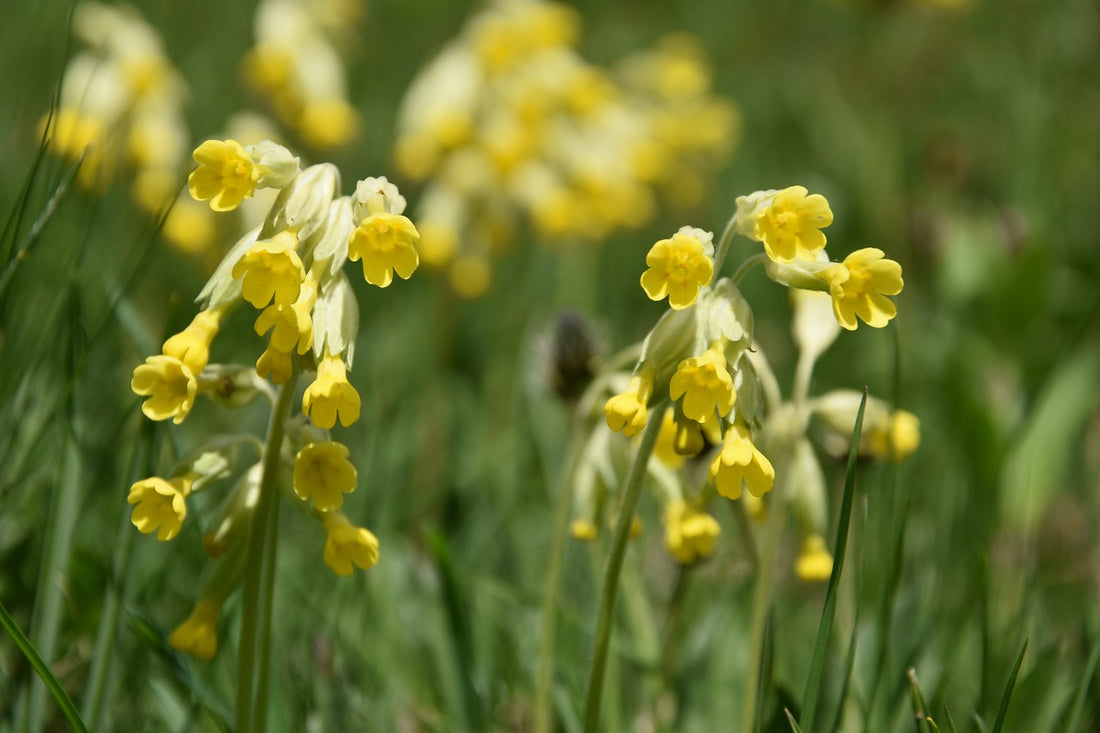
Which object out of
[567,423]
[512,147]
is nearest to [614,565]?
[567,423]

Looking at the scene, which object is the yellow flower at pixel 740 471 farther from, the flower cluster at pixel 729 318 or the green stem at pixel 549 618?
the green stem at pixel 549 618

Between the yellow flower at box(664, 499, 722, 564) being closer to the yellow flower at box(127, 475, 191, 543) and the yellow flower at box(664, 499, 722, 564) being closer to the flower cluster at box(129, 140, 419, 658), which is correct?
the flower cluster at box(129, 140, 419, 658)

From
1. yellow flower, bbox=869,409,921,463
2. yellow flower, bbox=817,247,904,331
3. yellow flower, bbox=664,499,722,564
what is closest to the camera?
yellow flower, bbox=817,247,904,331

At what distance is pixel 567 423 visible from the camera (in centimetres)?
342

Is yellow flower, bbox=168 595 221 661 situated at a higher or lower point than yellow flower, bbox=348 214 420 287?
lower

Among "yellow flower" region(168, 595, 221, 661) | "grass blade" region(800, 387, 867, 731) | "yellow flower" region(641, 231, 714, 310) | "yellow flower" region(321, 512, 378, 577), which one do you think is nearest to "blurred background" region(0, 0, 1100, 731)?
"yellow flower" region(168, 595, 221, 661)

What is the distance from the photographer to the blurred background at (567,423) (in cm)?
192

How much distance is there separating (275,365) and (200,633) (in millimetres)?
407

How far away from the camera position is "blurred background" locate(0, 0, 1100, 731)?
6.29ft

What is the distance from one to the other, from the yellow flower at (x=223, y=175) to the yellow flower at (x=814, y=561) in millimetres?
1031

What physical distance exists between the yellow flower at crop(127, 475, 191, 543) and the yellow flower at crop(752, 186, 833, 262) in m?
0.77

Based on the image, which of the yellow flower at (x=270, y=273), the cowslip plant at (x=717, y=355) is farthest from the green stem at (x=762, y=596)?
the yellow flower at (x=270, y=273)

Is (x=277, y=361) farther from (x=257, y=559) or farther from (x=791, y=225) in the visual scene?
(x=791, y=225)

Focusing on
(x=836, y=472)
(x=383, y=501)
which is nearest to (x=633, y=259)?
(x=836, y=472)
